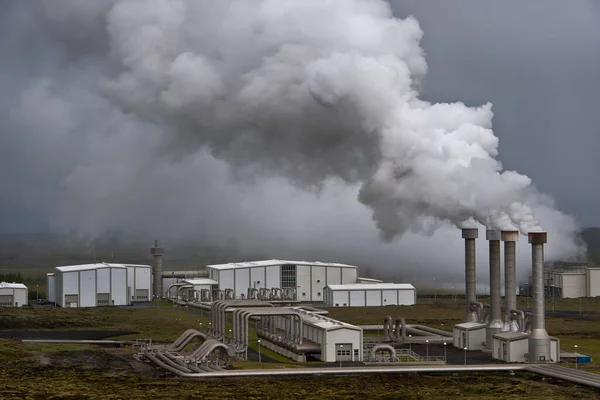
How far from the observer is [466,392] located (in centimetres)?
5481

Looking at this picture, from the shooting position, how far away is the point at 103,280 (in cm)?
12369

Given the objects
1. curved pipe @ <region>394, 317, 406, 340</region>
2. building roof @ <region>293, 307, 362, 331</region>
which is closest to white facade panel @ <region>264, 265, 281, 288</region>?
curved pipe @ <region>394, 317, 406, 340</region>

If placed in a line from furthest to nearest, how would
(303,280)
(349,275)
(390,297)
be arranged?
(349,275), (303,280), (390,297)

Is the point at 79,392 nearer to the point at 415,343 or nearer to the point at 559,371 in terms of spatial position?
the point at 559,371

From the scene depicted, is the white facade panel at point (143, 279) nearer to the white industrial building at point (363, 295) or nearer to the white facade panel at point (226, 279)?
the white facade panel at point (226, 279)

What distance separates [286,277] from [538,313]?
222 feet

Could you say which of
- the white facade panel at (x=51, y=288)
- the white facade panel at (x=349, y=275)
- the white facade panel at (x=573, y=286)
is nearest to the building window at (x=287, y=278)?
the white facade panel at (x=349, y=275)

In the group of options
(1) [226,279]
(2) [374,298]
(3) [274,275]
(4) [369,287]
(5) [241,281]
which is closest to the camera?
(2) [374,298]

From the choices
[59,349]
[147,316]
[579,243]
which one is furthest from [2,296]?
[579,243]

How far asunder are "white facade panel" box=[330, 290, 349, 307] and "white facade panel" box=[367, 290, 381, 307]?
2.84 meters

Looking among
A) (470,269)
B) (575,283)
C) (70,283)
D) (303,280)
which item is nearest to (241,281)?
(303,280)

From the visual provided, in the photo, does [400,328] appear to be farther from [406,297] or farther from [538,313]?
[406,297]

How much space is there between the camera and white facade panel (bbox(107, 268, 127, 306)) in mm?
124075

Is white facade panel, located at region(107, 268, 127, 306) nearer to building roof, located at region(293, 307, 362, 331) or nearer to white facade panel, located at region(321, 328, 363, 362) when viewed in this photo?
building roof, located at region(293, 307, 362, 331)
